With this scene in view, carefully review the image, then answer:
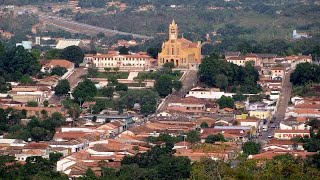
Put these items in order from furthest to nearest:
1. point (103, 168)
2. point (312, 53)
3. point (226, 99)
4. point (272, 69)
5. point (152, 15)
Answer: point (152, 15), point (312, 53), point (272, 69), point (226, 99), point (103, 168)

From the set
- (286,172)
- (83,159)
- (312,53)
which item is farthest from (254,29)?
(286,172)

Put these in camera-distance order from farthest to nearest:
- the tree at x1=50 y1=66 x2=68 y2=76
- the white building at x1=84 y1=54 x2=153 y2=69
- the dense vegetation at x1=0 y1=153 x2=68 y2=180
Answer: the white building at x1=84 y1=54 x2=153 y2=69, the tree at x1=50 y1=66 x2=68 y2=76, the dense vegetation at x1=0 y1=153 x2=68 y2=180

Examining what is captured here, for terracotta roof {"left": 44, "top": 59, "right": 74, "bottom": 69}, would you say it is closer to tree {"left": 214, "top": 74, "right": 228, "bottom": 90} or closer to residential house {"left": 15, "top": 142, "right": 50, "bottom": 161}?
tree {"left": 214, "top": 74, "right": 228, "bottom": 90}

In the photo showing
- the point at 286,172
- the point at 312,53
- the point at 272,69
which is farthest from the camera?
the point at 312,53

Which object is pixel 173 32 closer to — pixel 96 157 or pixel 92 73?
pixel 92 73

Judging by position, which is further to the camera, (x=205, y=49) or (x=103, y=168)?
(x=205, y=49)

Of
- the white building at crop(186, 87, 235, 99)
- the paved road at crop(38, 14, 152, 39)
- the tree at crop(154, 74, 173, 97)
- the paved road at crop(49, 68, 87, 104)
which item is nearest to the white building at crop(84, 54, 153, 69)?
the paved road at crop(49, 68, 87, 104)

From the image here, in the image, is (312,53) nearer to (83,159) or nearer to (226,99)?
(226,99)

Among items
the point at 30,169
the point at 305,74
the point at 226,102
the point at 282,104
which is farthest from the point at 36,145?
the point at 305,74
